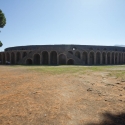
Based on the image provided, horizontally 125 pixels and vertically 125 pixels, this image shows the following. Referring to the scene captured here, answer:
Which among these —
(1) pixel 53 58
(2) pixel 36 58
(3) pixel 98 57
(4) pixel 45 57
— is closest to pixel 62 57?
(1) pixel 53 58

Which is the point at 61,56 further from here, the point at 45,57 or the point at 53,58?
the point at 45,57

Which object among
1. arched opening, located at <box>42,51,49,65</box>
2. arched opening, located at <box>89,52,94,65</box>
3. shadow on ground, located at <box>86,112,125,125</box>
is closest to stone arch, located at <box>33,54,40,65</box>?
arched opening, located at <box>42,51,49,65</box>

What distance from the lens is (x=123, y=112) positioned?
16.4 ft

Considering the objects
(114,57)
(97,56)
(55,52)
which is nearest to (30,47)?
(55,52)

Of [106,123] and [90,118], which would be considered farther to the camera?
[90,118]

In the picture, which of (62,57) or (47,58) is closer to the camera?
(62,57)

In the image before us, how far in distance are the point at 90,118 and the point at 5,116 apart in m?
2.81

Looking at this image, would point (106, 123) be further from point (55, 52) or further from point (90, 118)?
point (55, 52)

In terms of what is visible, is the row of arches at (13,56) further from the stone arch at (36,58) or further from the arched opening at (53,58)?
the arched opening at (53,58)

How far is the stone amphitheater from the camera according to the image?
42156mm

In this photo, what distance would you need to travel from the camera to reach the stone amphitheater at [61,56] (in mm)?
42156

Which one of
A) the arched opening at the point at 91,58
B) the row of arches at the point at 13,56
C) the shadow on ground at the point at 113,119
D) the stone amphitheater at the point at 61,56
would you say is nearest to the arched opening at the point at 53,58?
the stone amphitheater at the point at 61,56

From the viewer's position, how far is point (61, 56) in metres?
43.6

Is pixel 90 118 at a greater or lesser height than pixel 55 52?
lesser
